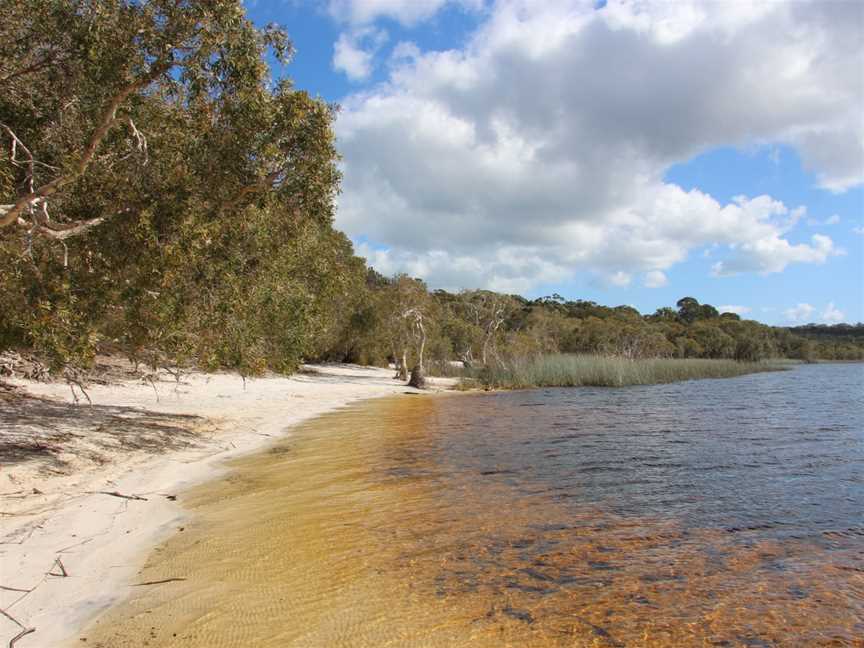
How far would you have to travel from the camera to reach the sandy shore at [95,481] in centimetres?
421

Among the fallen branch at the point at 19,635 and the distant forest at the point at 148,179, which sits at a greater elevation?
the distant forest at the point at 148,179

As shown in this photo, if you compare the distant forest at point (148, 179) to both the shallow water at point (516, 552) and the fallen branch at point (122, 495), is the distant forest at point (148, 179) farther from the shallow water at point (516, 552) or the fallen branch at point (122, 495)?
the shallow water at point (516, 552)

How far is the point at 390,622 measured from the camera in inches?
152

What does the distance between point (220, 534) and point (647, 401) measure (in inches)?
749

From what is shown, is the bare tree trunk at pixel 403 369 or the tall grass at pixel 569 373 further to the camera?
the bare tree trunk at pixel 403 369

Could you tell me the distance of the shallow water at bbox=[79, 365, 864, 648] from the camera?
12.4 ft

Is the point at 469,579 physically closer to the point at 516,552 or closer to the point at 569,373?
the point at 516,552

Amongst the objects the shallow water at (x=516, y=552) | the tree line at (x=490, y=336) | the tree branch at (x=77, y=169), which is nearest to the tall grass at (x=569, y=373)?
the tree line at (x=490, y=336)

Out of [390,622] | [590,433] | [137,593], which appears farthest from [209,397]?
[390,622]

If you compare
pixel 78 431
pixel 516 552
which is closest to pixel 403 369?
pixel 78 431

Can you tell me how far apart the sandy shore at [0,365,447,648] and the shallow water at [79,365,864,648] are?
0.35 metres

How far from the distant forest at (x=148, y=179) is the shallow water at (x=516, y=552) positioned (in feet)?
8.90

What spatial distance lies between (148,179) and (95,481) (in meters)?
4.20

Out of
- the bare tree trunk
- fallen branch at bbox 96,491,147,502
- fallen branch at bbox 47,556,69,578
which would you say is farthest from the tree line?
fallen branch at bbox 47,556,69,578
